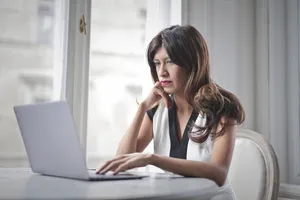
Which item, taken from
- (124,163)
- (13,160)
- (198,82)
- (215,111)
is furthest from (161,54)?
(13,160)

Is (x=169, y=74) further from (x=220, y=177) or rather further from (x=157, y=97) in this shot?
(x=220, y=177)

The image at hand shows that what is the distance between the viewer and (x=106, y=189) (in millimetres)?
779

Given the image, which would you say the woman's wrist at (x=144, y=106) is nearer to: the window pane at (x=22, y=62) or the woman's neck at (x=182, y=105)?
the woman's neck at (x=182, y=105)

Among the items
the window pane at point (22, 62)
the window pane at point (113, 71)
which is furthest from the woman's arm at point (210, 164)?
the window pane at point (22, 62)

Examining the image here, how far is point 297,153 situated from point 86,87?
1.12 metres

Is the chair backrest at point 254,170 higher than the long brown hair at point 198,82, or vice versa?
the long brown hair at point 198,82

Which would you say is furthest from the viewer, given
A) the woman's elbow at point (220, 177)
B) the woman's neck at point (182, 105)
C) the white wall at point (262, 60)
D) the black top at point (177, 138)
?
the white wall at point (262, 60)

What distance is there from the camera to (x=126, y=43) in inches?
83.7

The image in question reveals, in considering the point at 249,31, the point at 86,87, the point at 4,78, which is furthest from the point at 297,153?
the point at 4,78

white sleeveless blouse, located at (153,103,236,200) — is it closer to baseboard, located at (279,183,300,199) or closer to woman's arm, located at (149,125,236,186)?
woman's arm, located at (149,125,236,186)

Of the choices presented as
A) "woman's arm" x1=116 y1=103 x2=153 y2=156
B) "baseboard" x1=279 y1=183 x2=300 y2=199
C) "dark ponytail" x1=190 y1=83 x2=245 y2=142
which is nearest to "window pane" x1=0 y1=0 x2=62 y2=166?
"woman's arm" x1=116 y1=103 x2=153 y2=156

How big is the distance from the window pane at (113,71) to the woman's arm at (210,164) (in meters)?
0.79

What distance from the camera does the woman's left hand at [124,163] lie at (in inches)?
40.5

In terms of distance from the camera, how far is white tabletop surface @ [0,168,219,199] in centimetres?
70
